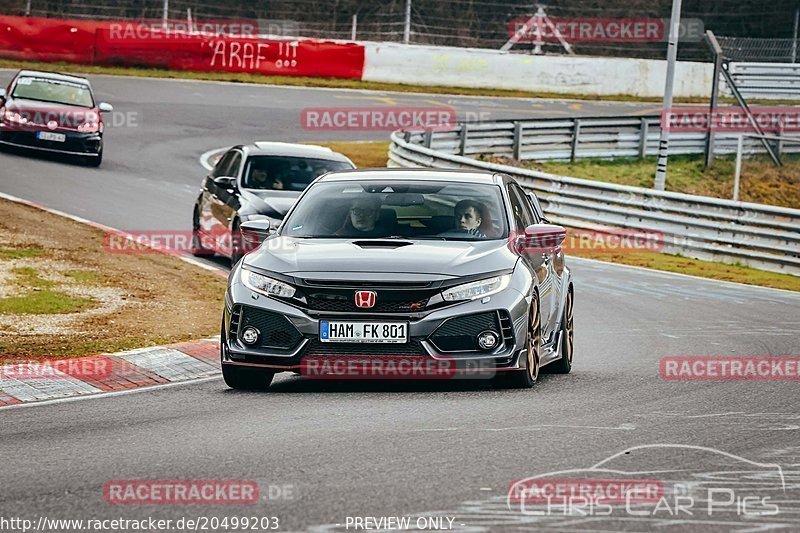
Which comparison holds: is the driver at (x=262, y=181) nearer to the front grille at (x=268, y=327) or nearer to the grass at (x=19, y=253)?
the grass at (x=19, y=253)

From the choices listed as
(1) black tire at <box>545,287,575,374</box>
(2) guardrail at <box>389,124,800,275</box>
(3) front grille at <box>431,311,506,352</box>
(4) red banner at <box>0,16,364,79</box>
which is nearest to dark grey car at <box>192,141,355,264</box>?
(1) black tire at <box>545,287,575,374</box>

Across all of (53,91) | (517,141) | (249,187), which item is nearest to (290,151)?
(249,187)

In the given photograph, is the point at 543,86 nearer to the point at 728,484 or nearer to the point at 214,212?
the point at 214,212

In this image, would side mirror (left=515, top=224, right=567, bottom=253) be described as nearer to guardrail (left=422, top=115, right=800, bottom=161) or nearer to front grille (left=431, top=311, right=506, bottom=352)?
front grille (left=431, top=311, right=506, bottom=352)

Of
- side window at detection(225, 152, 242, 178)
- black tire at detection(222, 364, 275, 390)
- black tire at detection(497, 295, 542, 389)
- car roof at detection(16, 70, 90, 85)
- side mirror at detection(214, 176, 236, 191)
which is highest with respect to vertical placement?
car roof at detection(16, 70, 90, 85)

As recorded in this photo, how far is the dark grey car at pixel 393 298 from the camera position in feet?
31.0

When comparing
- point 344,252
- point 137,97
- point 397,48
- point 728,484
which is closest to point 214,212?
point 344,252

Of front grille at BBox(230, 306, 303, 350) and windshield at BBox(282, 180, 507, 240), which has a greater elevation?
windshield at BBox(282, 180, 507, 240)

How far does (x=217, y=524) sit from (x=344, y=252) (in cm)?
420

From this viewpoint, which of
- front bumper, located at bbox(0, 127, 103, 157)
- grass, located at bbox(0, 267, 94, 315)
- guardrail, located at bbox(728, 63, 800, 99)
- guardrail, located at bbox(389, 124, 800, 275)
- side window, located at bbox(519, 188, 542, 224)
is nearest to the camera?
side window, located at bbox(519, 188, 542, 224)

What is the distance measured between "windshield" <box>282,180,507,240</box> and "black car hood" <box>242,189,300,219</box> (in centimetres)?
612

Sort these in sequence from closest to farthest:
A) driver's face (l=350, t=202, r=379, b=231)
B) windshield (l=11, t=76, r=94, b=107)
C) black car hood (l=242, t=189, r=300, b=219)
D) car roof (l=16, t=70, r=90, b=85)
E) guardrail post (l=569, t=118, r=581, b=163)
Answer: driver's face (l=350, t=202, r=379, b=231)
black car hood (l=242, t=189, r=300, b=219)
windshield (l=11, t=76, r=94, b=107)
car roof (l=16, t=70, r=90, b=85)
guardrail post (l=569, t=118, r=581, b=163)

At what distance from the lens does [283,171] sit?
18.4m

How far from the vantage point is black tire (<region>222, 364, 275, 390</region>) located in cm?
1000
